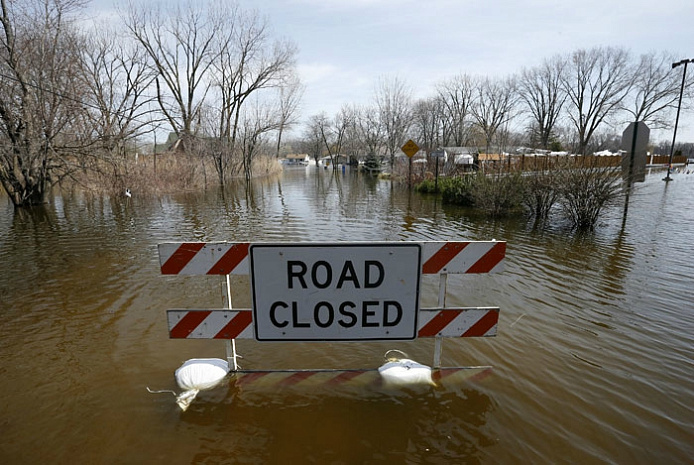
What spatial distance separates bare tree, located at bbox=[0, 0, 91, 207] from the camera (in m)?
14.7

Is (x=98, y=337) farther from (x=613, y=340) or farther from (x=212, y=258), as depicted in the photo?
(x=613, y=340)

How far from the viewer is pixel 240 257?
2.89 metres

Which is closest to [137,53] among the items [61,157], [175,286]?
[61,157]

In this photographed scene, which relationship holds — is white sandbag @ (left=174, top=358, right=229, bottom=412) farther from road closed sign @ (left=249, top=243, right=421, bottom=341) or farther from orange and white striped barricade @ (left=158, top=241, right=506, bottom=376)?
road closed sign @ (left=249, top=243, right=421, bottom=341)

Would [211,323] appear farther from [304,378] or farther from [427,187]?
[427,187]

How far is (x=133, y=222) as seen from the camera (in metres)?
12.2

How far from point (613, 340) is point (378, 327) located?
3.00 m

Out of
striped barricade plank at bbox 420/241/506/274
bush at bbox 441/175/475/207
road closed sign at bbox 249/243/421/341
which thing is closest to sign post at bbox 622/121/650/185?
bush at bbox 441/175/475/207

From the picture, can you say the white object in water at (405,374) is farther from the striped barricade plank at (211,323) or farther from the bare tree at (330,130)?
the bare tree at (330,130)

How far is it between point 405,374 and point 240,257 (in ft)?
6.01

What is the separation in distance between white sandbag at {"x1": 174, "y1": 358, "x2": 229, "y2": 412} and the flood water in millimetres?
101

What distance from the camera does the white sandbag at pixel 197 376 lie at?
309 centimetres

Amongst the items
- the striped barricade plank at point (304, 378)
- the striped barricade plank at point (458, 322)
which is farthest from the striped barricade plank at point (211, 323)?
the striped barricade plank at point (458, 322)

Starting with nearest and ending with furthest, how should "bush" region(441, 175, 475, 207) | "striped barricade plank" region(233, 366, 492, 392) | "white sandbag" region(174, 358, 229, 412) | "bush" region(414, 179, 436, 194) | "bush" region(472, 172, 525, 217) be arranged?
"white sandbag" region(174, 358, 229, 412)
"striped barricade plank" region(233, 366, 492, 392)
"bush" region(472, 172, 525, 217)
"bush" region(441, 175, 475, 207)
"bush" region(414, 179, 436, 194)
